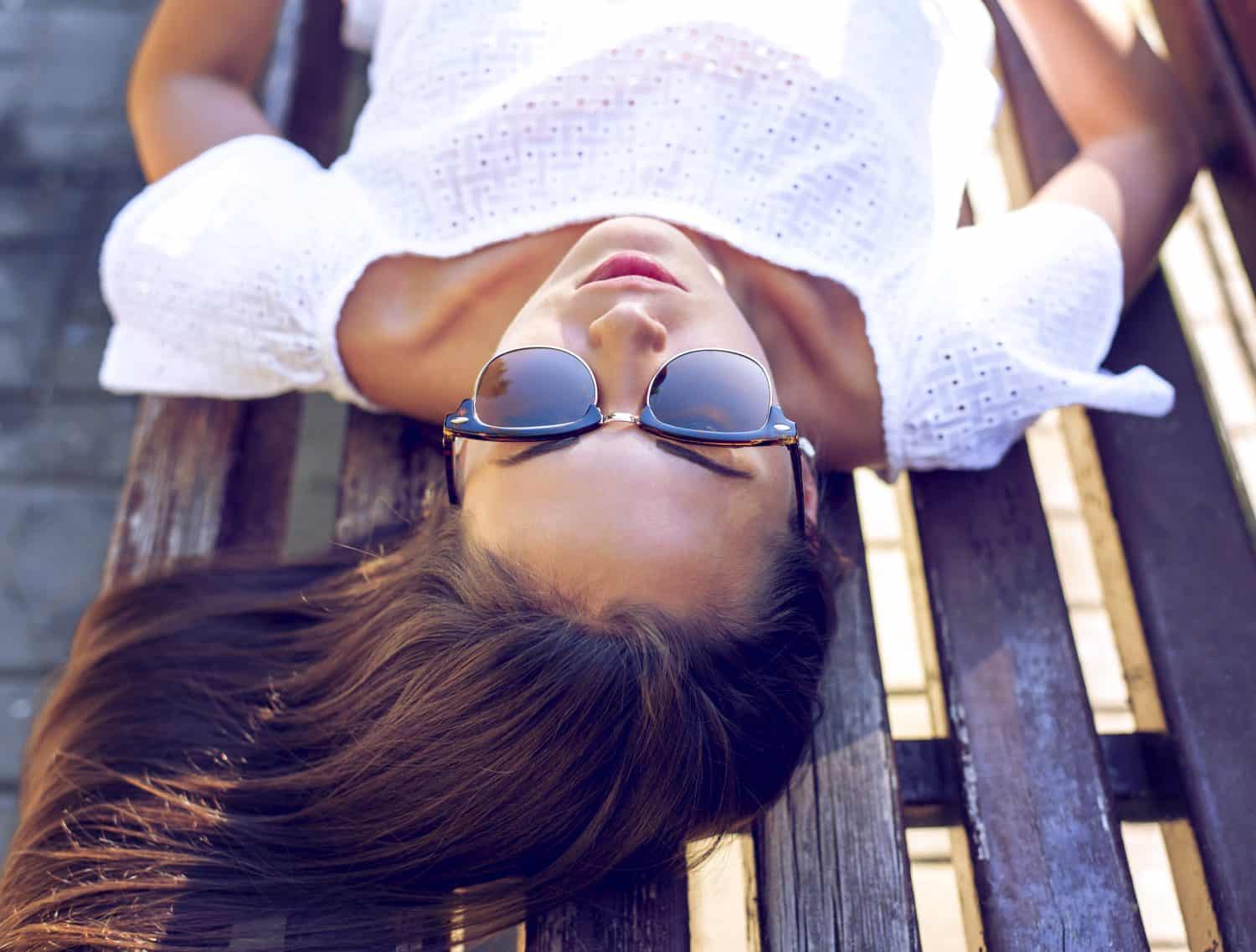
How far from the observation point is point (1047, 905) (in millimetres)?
1289

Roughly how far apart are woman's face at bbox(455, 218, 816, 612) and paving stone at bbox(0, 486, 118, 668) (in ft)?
3.97

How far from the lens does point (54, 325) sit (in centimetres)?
237

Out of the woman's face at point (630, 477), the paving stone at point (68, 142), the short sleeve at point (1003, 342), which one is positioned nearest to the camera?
the woman's face at point (630, 477)

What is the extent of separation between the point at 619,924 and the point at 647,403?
0.66 m

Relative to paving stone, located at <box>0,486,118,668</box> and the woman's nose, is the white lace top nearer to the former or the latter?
the woman's nose

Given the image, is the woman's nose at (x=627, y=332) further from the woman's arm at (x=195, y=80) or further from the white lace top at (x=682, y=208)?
the woman's arm at (x=195, y=80)

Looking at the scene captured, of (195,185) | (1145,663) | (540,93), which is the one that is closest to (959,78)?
(540,93)

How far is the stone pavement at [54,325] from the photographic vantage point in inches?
82.3

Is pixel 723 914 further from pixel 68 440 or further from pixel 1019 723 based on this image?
pixel 68 440

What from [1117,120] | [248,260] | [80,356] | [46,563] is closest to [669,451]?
[248,260]

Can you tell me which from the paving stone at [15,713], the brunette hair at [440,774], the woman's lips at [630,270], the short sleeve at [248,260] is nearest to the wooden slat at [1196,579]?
the brunette hair at [440,774]

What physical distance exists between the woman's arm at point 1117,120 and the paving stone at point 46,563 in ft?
6.45

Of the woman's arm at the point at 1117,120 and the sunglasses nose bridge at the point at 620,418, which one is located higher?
the woman's arm at the point at 1117,120

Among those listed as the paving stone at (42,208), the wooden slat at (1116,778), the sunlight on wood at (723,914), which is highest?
the paving stone at (42,208)
